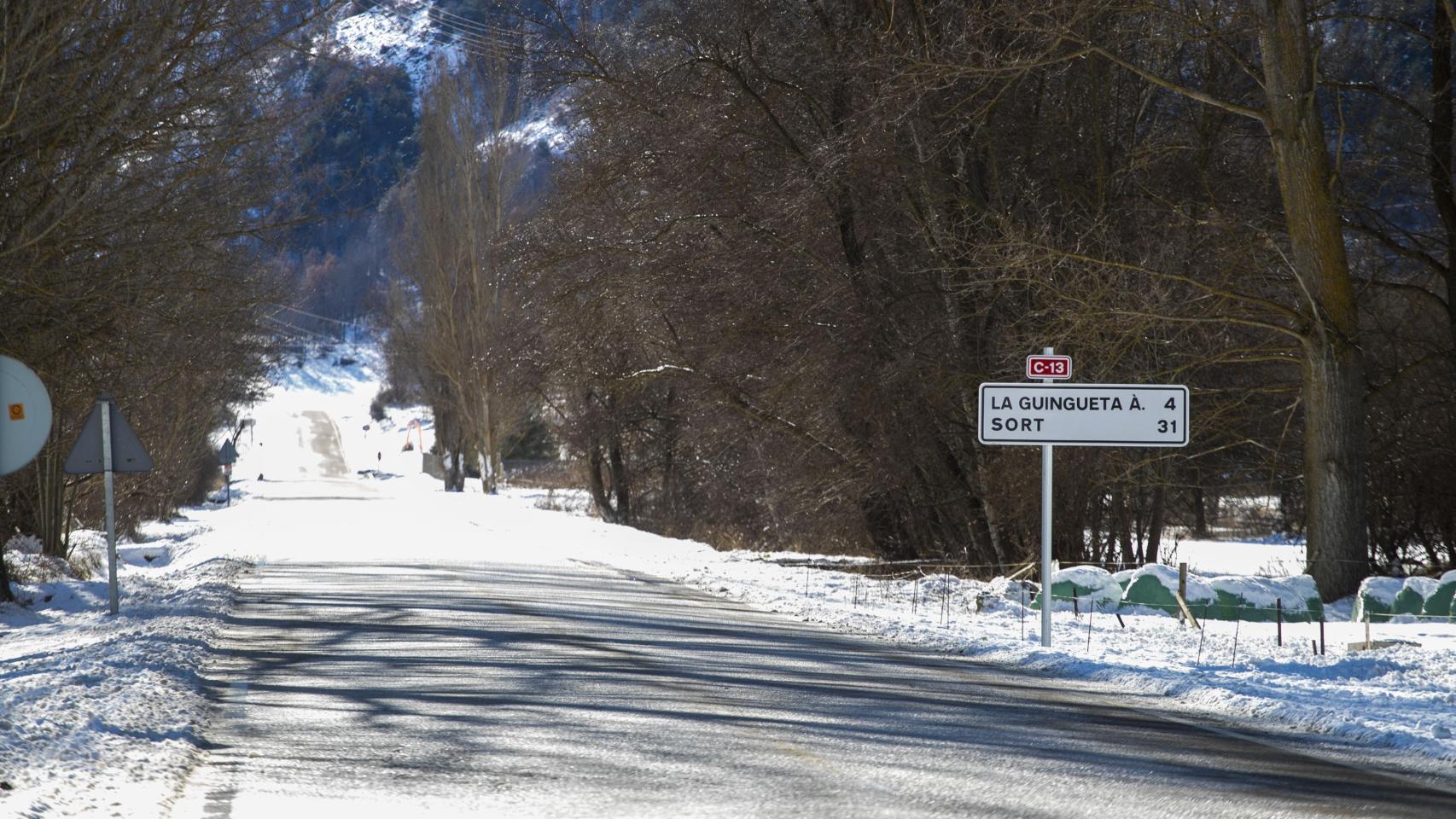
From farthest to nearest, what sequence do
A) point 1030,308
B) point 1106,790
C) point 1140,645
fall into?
point 1030,308 → point 1140,645 → point 1106,790

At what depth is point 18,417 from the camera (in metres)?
8.68

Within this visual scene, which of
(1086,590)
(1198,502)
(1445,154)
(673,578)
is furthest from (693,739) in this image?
(1198,502)

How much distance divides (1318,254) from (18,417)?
13913mm

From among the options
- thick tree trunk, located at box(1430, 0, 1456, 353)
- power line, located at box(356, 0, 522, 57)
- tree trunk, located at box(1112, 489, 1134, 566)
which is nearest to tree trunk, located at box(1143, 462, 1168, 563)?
tree trunk, located at box(1112, 489, 1134, 566)

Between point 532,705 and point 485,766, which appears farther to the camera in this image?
point 532,705

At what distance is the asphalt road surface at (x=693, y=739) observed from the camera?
21.7ft

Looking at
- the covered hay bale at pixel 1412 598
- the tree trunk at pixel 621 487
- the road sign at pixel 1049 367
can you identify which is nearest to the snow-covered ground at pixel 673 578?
the covered hay bale at pixel 1412 598

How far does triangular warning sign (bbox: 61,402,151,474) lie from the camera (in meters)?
15.0

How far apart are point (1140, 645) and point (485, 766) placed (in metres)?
7.29

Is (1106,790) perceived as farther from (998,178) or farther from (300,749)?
(998,178)

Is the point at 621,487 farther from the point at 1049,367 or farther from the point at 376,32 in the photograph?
the point at 1049,367

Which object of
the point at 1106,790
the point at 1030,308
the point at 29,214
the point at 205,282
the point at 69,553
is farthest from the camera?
the point at 69,553

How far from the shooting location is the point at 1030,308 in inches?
850

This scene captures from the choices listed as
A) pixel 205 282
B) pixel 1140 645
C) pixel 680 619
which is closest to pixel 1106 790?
pixel 1140 645
